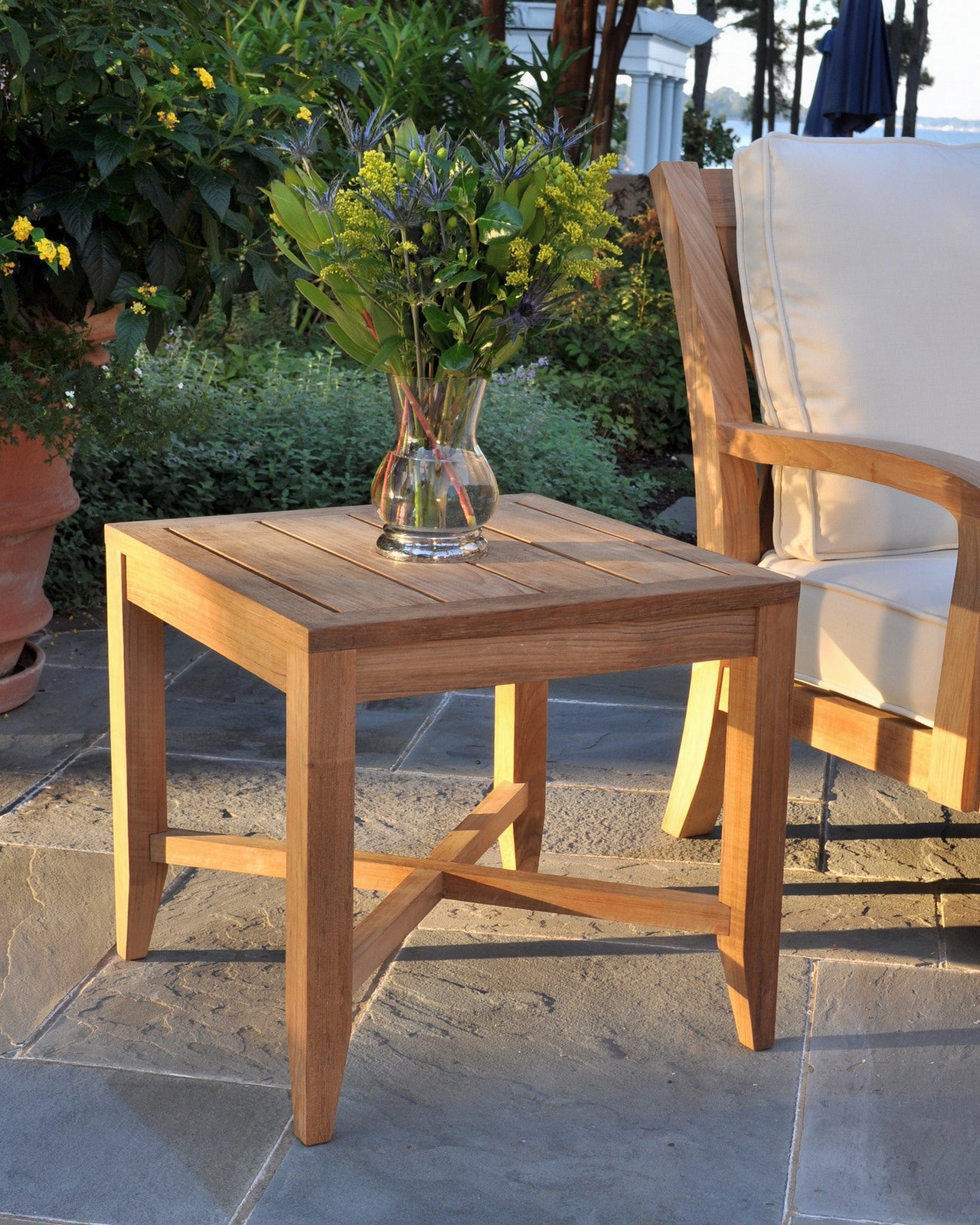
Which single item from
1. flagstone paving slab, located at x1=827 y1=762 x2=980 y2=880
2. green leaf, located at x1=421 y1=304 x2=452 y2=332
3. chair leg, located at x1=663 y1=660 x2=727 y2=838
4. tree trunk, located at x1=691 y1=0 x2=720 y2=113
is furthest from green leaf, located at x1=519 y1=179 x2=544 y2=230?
tree trunk, located at x1=691 y1=0 x2=720 y2=113

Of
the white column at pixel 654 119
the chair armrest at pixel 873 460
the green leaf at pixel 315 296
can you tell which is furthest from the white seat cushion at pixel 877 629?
the white column at pixel 654 119

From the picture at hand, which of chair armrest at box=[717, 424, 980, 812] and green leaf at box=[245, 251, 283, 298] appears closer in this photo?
chair armrest at box=[717, 424, 980, 812]

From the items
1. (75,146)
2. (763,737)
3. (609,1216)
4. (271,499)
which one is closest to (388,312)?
(763,737)

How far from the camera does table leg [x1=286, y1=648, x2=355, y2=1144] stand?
4.48ft

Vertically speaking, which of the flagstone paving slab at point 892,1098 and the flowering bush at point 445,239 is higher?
the flowering bush at point 445,239

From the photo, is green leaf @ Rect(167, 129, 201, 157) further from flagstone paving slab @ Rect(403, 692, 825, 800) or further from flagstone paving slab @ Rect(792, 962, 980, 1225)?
flagstone paving slab @ Rect(792, 962, 980, 1225)

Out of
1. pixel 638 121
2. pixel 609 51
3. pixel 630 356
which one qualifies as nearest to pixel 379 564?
pixel 630 356

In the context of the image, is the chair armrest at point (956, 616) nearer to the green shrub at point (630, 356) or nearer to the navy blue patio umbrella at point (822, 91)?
the green shrub at point (630, 356)

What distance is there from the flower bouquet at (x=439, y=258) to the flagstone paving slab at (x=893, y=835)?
1053 millimetres

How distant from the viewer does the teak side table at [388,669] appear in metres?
1.40

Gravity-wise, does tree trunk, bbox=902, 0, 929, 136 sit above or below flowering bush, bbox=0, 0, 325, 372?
above

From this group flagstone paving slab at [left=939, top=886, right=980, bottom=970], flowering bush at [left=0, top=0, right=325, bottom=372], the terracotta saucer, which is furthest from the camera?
the terracotta saucer

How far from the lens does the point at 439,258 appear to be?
4.65ft

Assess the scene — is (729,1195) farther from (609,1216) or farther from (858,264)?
(858,264)
